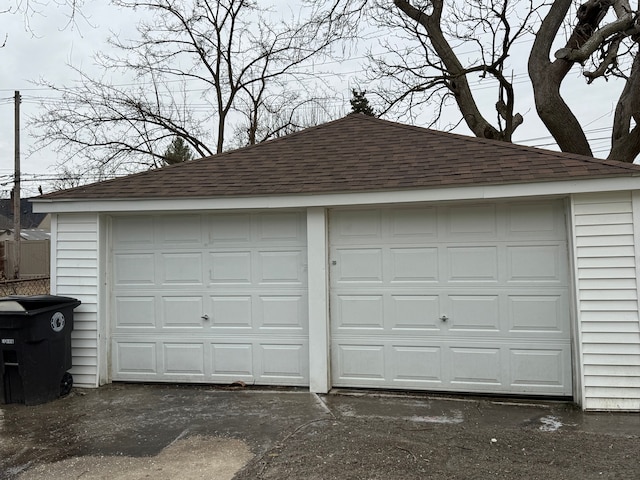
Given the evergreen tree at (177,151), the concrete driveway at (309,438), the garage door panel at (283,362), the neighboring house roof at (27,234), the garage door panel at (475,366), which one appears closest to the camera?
the concrete driveway at (309,438)

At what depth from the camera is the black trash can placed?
5.54 m

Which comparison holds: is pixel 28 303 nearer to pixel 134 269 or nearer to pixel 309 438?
pixel 134 269

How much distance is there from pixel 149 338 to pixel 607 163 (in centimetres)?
553

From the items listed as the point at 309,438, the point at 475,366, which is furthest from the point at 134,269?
the point at 475,366

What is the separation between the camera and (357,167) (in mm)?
6145

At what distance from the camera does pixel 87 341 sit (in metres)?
6.39

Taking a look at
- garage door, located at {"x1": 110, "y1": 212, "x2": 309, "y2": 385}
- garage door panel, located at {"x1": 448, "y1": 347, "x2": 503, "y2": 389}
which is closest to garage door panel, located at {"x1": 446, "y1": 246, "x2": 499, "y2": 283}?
garage door panel, located at {"x1": 448, "y1": 347, "x2": 503, "y2": 389}

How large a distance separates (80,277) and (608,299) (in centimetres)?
598

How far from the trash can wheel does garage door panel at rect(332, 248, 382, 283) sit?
3.34m

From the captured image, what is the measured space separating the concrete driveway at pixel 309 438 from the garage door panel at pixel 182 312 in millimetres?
868

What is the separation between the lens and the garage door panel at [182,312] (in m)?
6.38

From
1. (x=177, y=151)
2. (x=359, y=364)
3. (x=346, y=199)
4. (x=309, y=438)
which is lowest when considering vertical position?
(x=309, y=438)

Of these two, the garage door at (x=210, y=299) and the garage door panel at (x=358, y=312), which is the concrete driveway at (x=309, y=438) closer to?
the garage door at (x=210, y=299)

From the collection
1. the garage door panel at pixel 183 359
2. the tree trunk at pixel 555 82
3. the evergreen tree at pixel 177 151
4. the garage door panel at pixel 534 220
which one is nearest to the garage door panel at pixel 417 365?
the garage door panel at pixel 534 220
